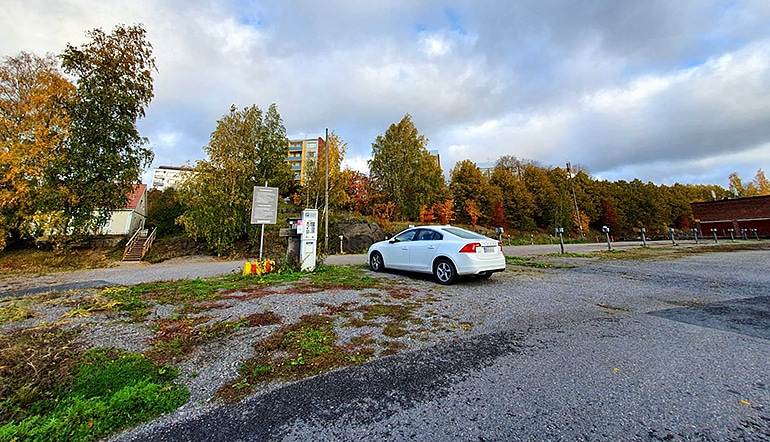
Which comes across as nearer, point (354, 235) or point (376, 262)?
point (376, 262)

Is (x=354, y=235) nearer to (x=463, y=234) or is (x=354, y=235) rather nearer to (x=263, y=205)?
(x=263, y=205)

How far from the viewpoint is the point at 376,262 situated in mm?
8648

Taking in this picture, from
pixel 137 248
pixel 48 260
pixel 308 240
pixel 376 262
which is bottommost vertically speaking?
pixel 48 260

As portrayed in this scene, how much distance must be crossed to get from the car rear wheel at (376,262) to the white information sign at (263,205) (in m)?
3.83

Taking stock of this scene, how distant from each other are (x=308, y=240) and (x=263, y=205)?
98.7 inches

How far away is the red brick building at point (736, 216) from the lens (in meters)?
29.8

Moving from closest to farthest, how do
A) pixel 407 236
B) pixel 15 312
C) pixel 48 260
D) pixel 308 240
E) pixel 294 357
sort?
pixel 294 357, pixel 15 312, pixel 407 236, pixel 308 240, pixel 48 260

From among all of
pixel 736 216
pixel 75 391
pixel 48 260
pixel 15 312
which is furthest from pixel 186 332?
pixel 736 216

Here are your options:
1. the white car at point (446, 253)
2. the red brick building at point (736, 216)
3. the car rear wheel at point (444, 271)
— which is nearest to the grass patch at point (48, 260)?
the white car at point (446, 253)

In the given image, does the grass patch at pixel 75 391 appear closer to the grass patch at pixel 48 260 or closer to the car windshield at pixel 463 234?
the car windshield at pixel 463 234

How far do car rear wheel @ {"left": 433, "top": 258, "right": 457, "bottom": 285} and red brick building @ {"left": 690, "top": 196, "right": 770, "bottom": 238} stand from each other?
141 feet

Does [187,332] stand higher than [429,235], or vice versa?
[429,235]

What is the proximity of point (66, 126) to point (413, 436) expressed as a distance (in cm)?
2086

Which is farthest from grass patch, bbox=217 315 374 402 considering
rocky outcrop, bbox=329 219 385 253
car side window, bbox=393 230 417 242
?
rocky outcrop, bbox=329 219 385 253
